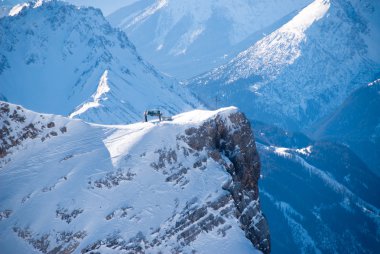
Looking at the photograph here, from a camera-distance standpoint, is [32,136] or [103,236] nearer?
[103,236]

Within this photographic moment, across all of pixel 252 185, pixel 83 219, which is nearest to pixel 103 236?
pixel 83 219

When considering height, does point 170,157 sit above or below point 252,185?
above

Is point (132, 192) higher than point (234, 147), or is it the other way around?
point (234, 147)

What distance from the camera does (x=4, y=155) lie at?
92312 millimetres

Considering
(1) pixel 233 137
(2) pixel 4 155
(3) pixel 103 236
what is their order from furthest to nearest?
(2) pixel 4 155
(1) pixel 233 137
(3) pixel 103 236

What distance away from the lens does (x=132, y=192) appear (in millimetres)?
82500

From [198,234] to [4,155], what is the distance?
41.7m

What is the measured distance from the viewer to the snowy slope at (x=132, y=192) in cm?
7719

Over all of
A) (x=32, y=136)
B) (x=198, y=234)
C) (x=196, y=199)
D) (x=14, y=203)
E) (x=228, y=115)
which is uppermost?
(x=32, y=136)

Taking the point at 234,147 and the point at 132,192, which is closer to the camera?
the point at 132,192

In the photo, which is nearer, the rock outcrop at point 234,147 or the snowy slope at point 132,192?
the snowy slope at point 132,192

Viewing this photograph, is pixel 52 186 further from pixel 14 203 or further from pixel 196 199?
pixel 196 199

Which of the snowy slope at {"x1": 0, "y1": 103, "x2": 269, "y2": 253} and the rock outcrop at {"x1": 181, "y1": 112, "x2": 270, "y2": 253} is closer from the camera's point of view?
the snowy slope at {"x1": 0, "y1": 103, "x2": 269, "y2": 253}

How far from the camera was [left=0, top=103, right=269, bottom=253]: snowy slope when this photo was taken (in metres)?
77.2
